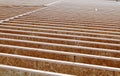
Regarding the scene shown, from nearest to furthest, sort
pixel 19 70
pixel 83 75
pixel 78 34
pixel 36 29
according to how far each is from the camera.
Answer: pixel 19 70 → pixel 83 75 → pixel 78 34 → pixel 36 29

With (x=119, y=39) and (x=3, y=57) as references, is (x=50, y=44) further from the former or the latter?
(x=119, y=39)

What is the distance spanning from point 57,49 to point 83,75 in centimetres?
55

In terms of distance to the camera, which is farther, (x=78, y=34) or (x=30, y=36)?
(x=78, y=34)

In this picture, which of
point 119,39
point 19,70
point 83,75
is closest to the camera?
point 19,70

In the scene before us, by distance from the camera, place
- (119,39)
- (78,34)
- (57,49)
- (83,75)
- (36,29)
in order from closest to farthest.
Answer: (83,75) < (57,49) < (119,39) < (78,34) < (36,29)

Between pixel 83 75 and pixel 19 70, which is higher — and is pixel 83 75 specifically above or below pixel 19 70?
below

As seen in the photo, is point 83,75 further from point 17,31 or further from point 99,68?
point 17,31

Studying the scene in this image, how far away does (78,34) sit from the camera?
3709mm

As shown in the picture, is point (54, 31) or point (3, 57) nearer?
point (3, 57)

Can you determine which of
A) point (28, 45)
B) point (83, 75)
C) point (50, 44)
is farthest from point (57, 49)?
point (83, 75)

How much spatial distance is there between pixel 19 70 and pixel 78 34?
158 cm

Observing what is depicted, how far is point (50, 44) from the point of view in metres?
3.08

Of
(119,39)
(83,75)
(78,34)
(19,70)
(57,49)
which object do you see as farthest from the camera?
(78,34)

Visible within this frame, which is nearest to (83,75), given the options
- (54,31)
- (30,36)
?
(30,36)
